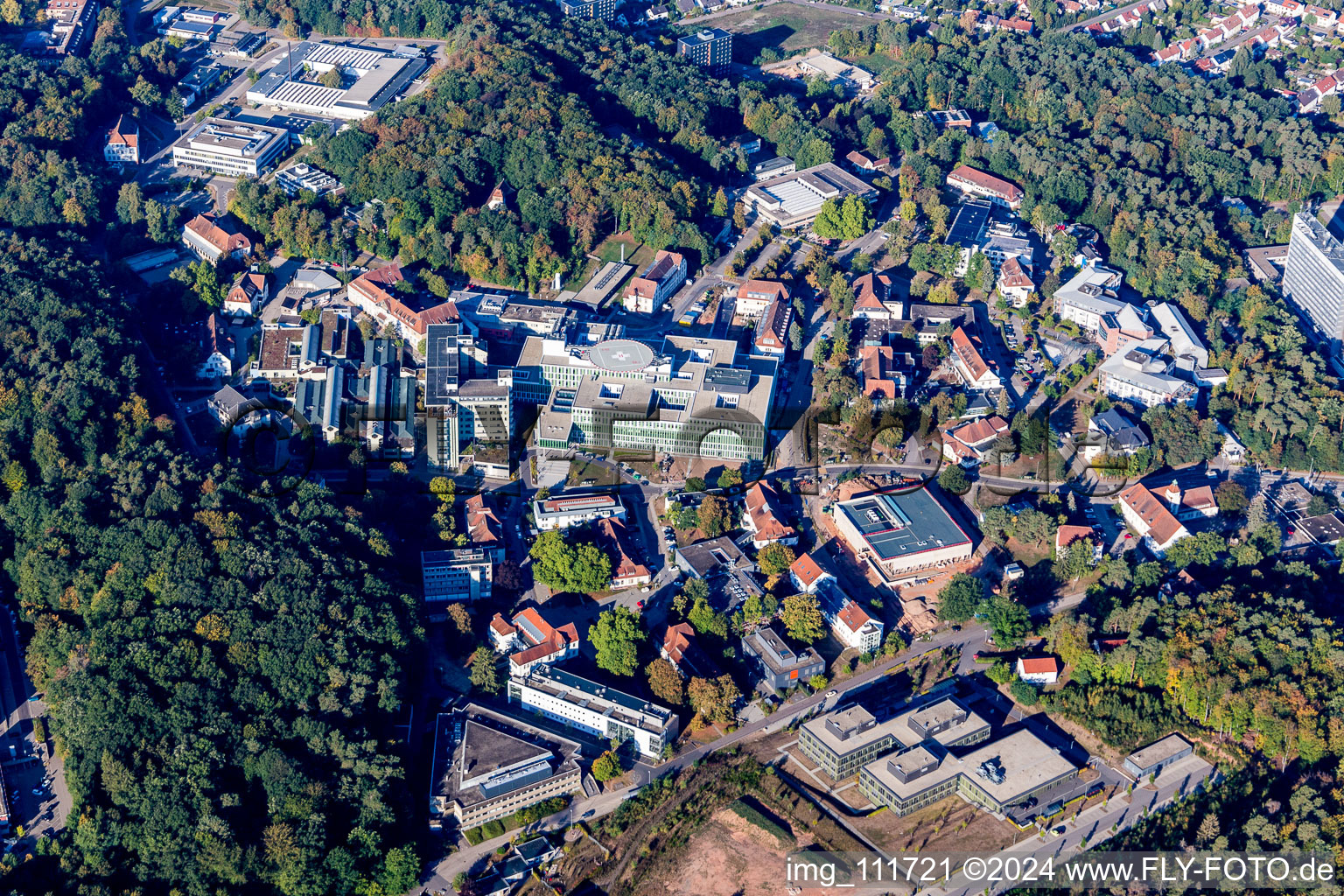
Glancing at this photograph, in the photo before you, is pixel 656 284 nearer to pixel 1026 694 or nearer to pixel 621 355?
pixel 621 355

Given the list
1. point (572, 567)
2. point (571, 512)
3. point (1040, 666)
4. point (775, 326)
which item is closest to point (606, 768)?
point (572, 567)

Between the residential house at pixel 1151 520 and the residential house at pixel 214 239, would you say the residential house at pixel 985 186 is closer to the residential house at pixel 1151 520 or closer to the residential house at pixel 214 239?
the residential house at pixel 1151 520

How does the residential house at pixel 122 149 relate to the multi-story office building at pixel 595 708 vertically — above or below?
above

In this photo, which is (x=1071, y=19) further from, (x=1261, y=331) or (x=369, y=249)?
(x=369, y=249)

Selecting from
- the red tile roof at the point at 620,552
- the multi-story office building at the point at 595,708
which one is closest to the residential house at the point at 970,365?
the red tile roof at the point at 620,552

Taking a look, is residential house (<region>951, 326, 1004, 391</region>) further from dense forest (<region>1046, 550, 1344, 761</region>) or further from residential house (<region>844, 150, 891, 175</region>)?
residential house (<region>844, 150, 891, 175</region>)

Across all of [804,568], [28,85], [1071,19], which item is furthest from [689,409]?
[1071,19]

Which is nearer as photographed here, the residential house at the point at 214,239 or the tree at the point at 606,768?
the tree at the point at 606,768

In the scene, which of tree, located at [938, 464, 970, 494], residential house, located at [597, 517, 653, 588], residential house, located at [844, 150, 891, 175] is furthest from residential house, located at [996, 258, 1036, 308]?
residential house, located at [597, 517, 653, 588]

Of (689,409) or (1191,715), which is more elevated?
(689,409)
